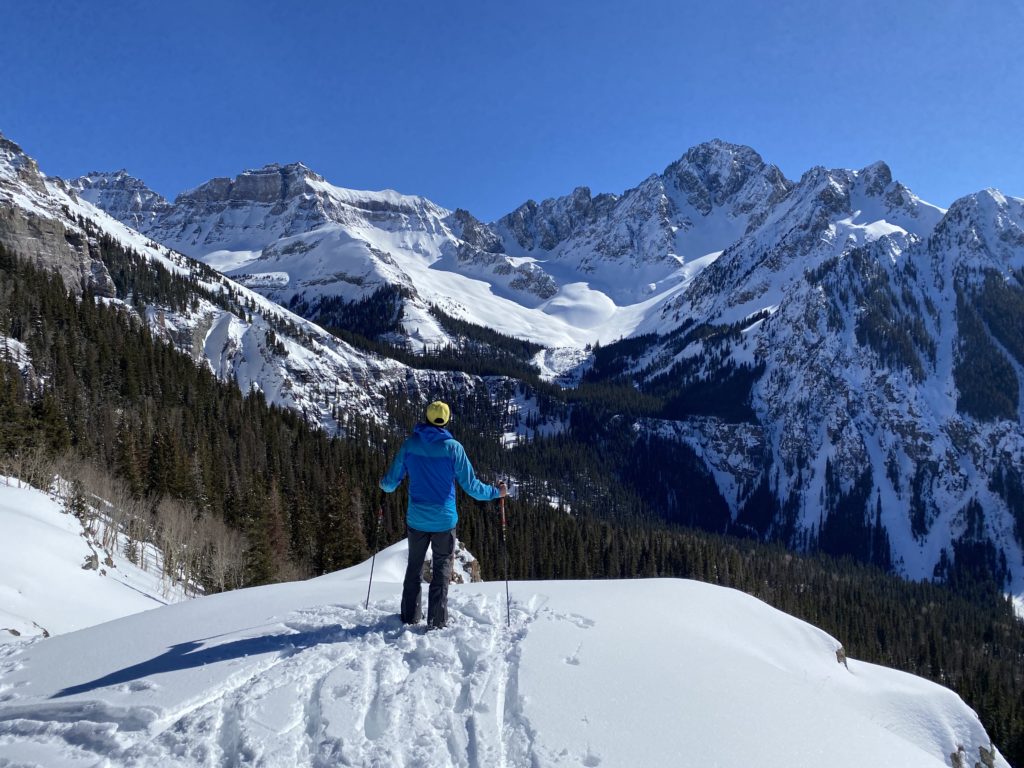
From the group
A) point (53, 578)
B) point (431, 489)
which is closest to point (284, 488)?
point (53, 578)

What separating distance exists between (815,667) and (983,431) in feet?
705

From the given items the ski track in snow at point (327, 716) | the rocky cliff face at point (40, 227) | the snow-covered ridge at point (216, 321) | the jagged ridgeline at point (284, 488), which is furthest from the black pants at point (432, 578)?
the rocky cliff face at point (40, 227)

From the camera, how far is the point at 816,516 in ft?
586

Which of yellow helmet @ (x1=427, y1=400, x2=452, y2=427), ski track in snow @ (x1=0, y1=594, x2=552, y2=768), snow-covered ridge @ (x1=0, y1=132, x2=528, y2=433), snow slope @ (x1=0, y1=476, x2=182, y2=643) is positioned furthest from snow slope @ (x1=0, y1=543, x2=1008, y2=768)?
snow-covered ridge @ (x1=0, y1=132, x2=528, y2=433)

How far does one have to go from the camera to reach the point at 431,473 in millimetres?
9133

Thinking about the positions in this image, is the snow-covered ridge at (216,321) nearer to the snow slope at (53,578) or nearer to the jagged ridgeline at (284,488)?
the jagged ridgeline at (284,488)

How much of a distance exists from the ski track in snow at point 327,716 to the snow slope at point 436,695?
20 millimetres

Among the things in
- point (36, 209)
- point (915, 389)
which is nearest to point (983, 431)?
point (915, 389)

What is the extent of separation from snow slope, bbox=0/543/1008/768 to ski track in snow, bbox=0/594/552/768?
0.06ft

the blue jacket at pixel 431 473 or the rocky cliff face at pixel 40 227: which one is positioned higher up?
the rocky cliff face at pixel 40 227

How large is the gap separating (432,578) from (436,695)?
2.59 metres

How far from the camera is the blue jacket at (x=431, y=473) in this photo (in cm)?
911

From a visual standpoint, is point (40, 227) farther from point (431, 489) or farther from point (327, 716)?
point (327, 716)

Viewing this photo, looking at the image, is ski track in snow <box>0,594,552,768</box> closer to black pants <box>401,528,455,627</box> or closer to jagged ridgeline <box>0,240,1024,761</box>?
black pants <box>401,528,455,627</box>
